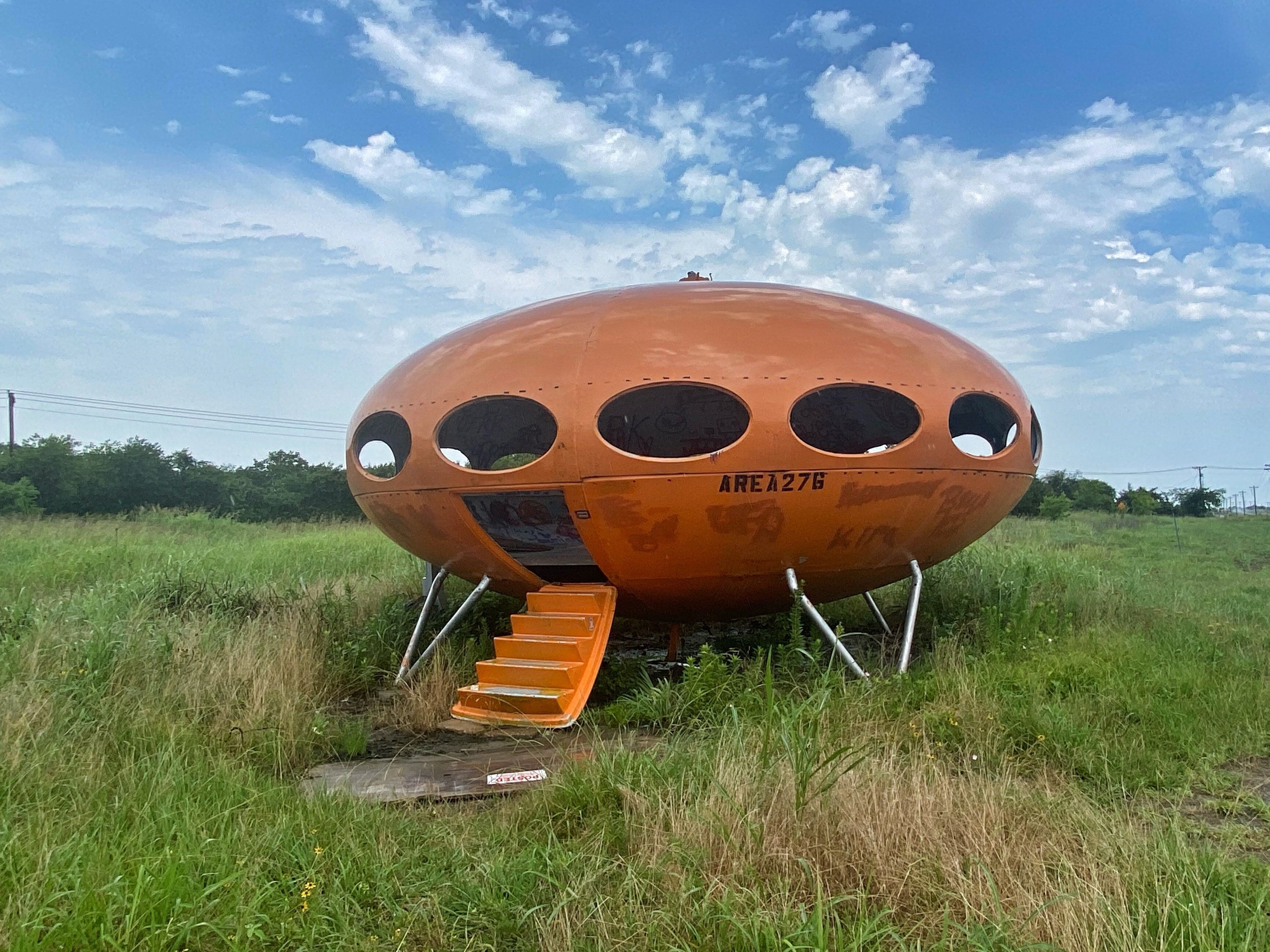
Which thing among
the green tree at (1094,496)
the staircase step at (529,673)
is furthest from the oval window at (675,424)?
the green tree at (1094,496)

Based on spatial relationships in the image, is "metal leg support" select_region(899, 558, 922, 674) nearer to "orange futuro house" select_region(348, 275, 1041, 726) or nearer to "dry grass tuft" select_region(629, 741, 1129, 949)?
"orange futuro house" select_region(348, 275, 1041, 726)

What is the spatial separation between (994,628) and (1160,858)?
3936mm

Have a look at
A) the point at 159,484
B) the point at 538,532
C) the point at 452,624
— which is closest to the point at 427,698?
the point at 452,624

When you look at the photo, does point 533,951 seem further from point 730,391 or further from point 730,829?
point 730,391

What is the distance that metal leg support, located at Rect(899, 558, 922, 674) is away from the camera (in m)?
6.47

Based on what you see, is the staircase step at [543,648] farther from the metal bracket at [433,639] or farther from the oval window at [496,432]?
the oval window at [496,432]

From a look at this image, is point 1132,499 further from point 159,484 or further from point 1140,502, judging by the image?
point 159,484

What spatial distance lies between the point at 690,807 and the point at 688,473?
2593 mm

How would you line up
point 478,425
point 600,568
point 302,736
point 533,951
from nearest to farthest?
point 533,951, point 302,736, point 600,568, point 478,425

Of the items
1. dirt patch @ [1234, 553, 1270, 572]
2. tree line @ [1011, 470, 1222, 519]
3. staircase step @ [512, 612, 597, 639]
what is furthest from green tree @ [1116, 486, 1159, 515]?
staircase step @ [512, 612, 597, 639]

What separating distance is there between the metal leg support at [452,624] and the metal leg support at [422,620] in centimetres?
5

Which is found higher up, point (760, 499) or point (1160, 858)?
point (760, 499)

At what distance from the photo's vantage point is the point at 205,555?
12.8 m

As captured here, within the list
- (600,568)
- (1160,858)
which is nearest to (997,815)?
(1160,858)
